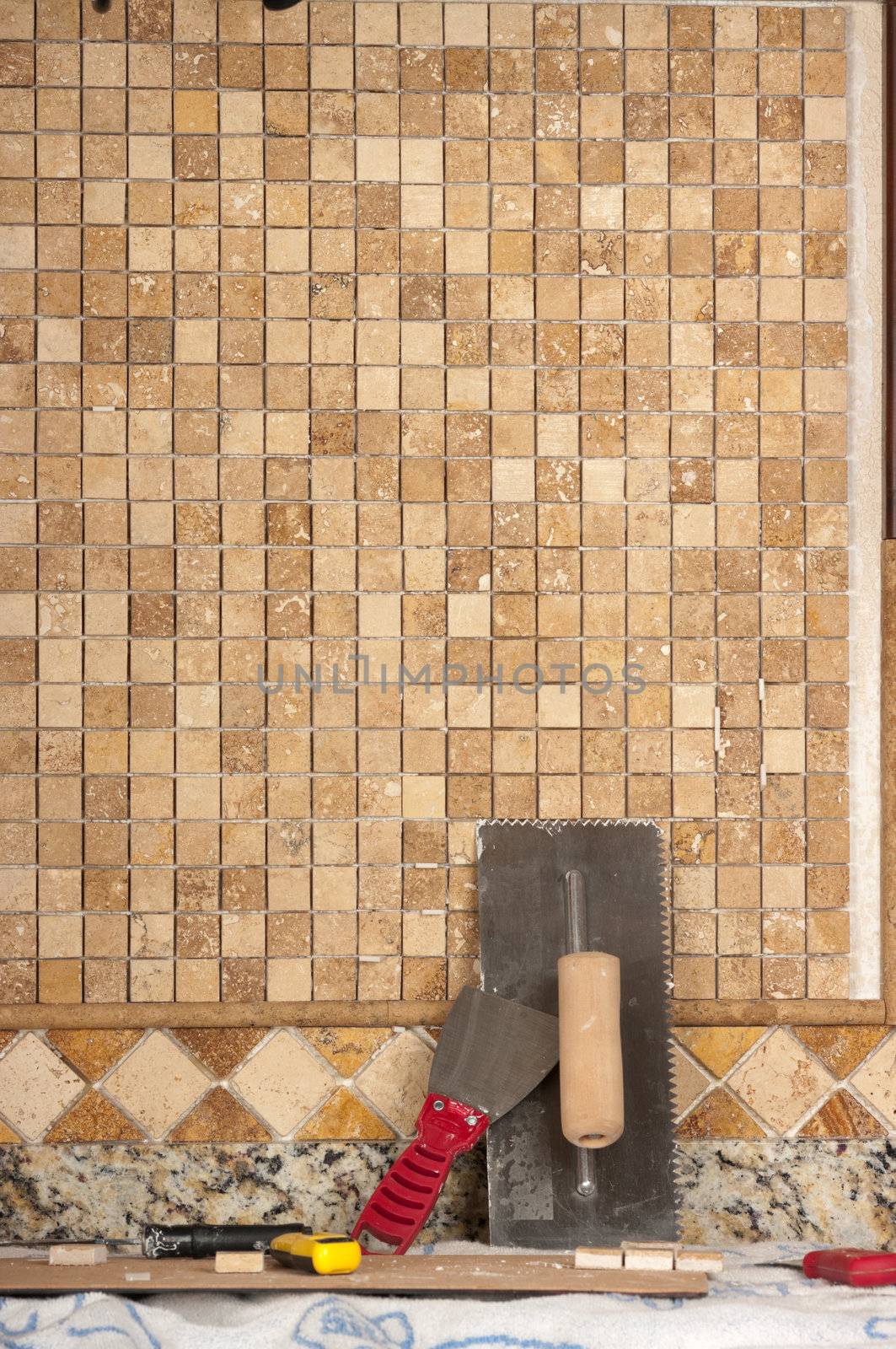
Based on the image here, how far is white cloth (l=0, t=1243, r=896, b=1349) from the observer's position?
0.81 meters

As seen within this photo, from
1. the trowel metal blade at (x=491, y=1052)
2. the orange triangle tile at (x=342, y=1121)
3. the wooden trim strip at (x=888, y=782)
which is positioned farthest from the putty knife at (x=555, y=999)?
the wooden trim strip at (x=888, y=782)

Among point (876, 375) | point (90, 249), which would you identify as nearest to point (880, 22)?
point (876, 375)

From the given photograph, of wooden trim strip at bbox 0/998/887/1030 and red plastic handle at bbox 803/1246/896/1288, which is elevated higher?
wooden trim strip at bbox 0/998/887/1030

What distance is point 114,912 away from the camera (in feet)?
3.47

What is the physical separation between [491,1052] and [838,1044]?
0.38 m

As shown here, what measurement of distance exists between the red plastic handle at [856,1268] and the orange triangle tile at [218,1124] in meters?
0.55

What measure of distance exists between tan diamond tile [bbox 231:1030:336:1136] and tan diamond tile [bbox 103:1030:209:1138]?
5 cm

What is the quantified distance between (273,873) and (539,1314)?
468mm

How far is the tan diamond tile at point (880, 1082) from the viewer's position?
3.53ft

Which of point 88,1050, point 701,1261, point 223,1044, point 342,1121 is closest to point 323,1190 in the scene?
point 342,1121

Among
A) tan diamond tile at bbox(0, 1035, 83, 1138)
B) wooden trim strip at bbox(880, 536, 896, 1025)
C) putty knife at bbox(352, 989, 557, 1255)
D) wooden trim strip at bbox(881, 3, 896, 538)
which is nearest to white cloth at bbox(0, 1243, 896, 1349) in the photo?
putty knife at bbox(352, 989, 557, 1255)

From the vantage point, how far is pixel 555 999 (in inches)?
40.3

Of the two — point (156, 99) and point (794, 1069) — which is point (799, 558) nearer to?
point (794, 1069)

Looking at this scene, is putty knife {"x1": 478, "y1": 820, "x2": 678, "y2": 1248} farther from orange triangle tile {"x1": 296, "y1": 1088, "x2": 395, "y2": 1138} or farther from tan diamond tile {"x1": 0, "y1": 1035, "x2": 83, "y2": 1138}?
tan diamond tile {"x1": 0, "y1": 1035, "x2": 83, "y2": 1138}
